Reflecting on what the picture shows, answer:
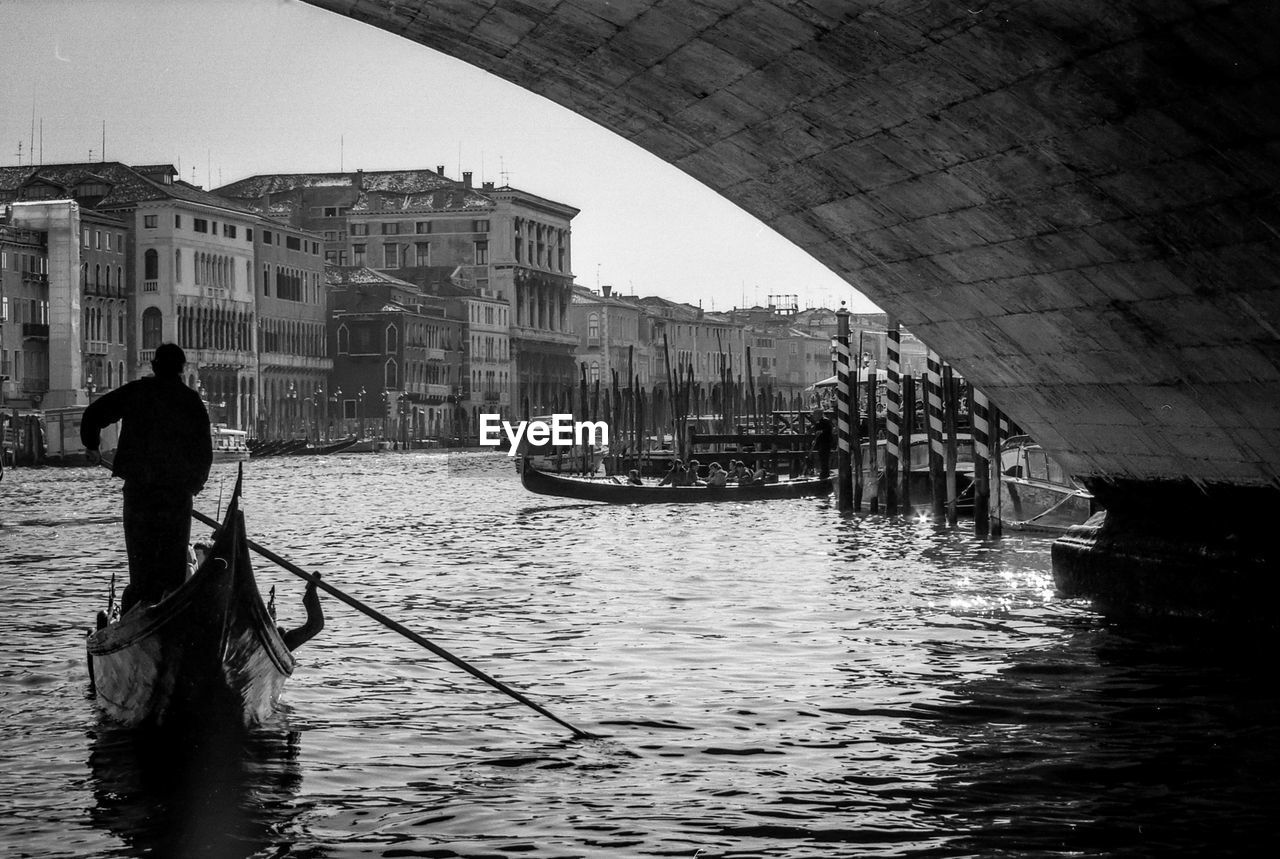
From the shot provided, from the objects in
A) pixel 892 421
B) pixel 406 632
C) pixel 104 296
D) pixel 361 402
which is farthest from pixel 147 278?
pixel 406 632

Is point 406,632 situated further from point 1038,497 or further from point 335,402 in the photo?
point 335,402

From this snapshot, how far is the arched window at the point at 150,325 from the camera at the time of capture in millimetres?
74625

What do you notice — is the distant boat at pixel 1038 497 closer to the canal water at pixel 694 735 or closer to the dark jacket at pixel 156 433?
the canal water at pixel 694 735

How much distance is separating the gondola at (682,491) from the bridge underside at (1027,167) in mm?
17464

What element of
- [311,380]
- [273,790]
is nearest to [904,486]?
[273,790]

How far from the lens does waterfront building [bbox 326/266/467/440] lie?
88375 mm

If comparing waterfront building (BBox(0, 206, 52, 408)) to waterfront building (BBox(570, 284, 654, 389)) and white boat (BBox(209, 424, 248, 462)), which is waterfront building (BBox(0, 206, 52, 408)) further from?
waterfront building (BBox(570, 284, 654, 389))

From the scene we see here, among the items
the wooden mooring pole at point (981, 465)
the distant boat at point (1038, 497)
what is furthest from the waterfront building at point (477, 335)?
the wooden mooring pole at point (981, 465)

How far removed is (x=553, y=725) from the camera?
25.9 ft

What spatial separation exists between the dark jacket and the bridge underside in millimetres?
2180

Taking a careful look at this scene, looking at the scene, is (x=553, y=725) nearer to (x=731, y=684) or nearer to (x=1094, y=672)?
(x=731, y=684)

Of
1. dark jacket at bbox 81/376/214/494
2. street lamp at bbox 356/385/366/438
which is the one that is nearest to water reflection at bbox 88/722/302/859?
dark jacket at bbox 81/376/214/494

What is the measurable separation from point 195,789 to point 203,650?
75 centimetres

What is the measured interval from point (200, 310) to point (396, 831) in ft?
241
